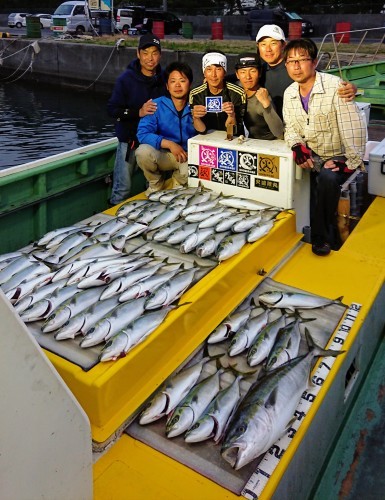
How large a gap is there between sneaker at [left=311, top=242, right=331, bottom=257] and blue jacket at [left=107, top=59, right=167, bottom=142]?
8.81ft

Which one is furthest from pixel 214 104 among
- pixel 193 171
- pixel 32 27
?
pixel 32 27

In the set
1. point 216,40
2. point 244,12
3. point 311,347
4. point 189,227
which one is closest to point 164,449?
point 311,347

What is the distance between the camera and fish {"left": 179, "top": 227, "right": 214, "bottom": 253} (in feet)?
13.0

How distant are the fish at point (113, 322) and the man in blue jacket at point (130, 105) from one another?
9.51 feet

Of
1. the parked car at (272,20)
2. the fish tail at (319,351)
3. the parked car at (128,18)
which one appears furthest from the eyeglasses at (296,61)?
the parked car at (128,18)

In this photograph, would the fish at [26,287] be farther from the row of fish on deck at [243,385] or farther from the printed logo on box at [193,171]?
the printed logo on box at [193,171]

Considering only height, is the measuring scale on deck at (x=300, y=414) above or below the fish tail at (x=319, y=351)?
below

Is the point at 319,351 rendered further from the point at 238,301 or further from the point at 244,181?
the point at 244,181

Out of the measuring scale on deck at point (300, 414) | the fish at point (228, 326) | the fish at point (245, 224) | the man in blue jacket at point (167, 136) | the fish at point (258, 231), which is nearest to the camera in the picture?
the measuring scale on deck at point (300, 414)

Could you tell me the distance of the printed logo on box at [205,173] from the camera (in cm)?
503

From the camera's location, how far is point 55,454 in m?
1.64

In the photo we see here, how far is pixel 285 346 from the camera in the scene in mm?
3045

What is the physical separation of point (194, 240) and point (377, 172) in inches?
88.8

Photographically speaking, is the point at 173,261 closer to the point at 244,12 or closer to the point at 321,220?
the point at 321,220
